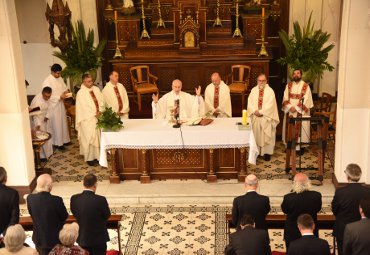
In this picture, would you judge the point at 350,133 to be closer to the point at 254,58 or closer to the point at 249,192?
the point at 249,192

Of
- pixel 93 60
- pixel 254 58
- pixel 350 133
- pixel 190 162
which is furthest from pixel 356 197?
pixel 93 60

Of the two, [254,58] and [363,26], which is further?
[254,58]

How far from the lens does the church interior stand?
33.5 ft

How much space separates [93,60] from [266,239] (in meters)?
9.71

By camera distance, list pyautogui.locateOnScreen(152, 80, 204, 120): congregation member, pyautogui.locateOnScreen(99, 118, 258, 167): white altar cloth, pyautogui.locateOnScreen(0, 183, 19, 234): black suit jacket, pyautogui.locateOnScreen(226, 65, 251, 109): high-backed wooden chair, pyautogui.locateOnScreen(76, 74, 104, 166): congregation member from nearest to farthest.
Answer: pyautogui.locateOnScreen(0, 183, 19, 234): black suit jacket
pyautogui.locateOnScreen(99, 118, 258, 167): white altar cloth
pyautogui.locateOnScreen(152, 80, 204, 120): congregation member
pyautogui.locateOnScreen(76, 74, 104, 166): congregation member
pyautogui.locateOnScreen(226, 65, 251, 109): high-backed wooden chair

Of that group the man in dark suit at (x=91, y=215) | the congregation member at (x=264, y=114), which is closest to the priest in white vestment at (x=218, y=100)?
the congregation member at (x=264, y=114)

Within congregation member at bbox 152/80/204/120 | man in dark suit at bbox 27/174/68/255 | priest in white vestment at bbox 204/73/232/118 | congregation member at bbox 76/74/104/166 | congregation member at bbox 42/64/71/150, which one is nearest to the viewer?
man in dark suit at bbox 27/174/68/255

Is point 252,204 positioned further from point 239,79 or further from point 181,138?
point 239,79

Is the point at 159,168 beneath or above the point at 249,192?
beneath

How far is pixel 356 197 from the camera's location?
25.0 ft

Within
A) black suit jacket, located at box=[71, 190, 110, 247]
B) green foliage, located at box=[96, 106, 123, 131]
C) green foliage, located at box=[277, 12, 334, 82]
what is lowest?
black suit jacket, located at box=[71, 190, 110, 247]

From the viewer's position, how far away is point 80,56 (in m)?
15.1

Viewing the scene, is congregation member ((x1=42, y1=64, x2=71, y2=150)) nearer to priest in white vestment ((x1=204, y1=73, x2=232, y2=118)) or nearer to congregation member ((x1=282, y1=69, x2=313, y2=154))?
priest in white vestment ((x1=204, y1=73, x2=232, y2=118))

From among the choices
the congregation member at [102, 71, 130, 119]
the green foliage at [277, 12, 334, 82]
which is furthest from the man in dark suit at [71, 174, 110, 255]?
the green foliage at [277, 12, 334, 82]
